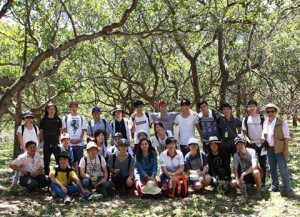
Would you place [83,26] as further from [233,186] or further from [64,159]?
[233,186]

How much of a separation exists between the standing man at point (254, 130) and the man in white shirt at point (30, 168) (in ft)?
13.6

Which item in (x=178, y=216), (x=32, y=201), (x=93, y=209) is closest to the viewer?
(x=178, y=216)

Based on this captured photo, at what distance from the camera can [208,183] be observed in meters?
7.12

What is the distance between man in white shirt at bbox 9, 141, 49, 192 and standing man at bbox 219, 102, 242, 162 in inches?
145

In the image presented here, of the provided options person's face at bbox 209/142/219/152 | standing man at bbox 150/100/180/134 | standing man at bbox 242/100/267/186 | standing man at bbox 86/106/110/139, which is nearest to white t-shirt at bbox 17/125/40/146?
standing man at bbox 86/106/110/139

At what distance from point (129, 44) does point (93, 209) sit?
11935 mm

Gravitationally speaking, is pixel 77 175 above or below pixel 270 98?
below

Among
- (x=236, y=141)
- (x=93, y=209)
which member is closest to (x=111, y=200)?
(x=93, y=209)

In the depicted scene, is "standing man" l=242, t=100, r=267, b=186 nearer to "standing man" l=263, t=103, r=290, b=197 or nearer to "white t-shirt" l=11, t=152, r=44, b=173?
"standing man" l=263, t=103, r=290, b=197

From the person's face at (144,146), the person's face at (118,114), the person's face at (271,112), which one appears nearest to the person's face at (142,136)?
the person's face at (144,146)

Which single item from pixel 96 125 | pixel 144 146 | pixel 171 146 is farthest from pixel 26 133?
pixel 171 146

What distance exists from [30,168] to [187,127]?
3283 mm

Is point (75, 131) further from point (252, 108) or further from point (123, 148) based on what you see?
point (252, 108)

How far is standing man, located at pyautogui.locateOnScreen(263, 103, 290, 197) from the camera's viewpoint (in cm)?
659
